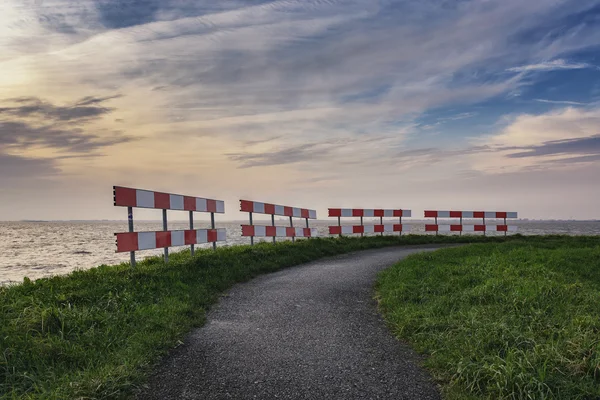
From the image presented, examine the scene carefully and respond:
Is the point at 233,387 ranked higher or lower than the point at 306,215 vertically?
lower

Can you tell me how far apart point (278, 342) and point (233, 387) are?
1444 mm

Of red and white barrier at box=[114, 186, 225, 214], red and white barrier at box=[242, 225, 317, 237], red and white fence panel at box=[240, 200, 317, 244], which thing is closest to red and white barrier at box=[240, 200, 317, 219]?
red and white fence panel at box=[240, 200, 317, 244]

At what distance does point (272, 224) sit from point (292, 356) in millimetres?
12288

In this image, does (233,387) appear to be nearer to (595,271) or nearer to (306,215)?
(595,271)

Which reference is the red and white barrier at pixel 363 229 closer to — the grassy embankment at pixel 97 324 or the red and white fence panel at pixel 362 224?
the red and white fence panel at pixel 362 224

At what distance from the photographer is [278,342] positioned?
6.09 meters

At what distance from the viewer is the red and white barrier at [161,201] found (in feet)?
32.6

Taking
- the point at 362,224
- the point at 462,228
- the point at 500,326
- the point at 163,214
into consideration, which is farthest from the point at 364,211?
the point at 500,326

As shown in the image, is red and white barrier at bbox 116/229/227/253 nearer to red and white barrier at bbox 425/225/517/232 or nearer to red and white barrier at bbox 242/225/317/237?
red and white barrier at bbox 242/225/317/237

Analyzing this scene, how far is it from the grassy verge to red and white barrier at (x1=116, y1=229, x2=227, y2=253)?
205 inches

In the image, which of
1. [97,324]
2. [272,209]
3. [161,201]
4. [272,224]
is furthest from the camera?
[272,224]

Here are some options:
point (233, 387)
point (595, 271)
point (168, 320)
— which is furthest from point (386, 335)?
point (595, 271)

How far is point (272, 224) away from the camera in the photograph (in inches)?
699

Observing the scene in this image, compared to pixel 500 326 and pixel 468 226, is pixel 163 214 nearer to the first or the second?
pixel 500 326
